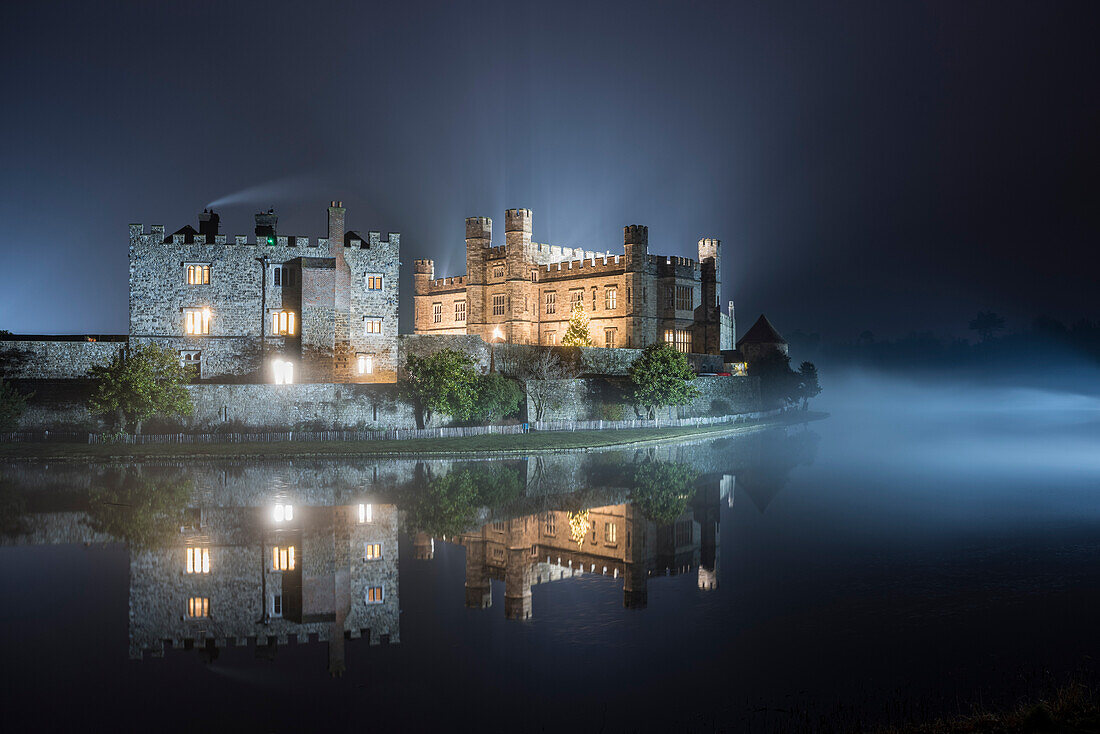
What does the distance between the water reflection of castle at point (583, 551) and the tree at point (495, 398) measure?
20.2m

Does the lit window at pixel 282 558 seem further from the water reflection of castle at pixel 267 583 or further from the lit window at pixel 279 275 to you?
the lit window at pixel 279 275

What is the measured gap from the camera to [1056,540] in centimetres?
2192

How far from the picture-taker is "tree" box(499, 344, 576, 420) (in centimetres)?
4922

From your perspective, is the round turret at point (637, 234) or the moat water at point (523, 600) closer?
the moat water at point (523, 600)

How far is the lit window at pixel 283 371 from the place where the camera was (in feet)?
146

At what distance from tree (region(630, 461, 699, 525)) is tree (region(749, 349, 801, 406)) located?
128 feet

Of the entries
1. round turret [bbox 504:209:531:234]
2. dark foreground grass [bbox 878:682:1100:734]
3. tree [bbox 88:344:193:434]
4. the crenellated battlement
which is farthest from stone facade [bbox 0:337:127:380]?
dark foreground grass [bbox 878:682:1100:734]

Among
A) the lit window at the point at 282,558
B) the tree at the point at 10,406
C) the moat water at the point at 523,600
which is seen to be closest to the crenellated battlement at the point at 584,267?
the moat water at the point at 523,600

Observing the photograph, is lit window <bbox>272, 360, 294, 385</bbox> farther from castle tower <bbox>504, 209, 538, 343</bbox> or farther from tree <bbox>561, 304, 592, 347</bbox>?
tree <bbox>561, 304, 592, 347</bbox>

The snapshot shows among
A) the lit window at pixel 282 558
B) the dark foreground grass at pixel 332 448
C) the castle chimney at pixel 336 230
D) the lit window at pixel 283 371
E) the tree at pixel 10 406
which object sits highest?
the castle chimney at pixel 336 230

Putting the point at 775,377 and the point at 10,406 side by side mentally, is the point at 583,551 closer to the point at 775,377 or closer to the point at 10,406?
the point at 10,406

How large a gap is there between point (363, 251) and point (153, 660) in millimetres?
35817

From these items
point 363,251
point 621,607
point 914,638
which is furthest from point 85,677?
point 363,251

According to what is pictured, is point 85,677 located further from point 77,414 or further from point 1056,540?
point 77,414
